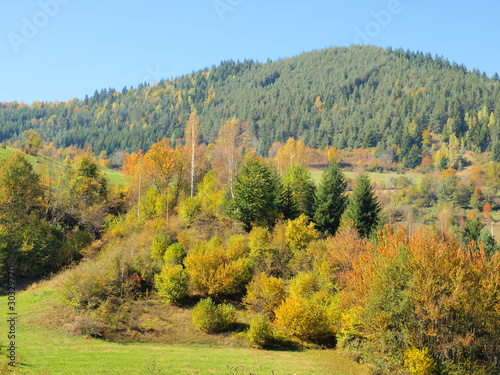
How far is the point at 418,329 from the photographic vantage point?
24156mm

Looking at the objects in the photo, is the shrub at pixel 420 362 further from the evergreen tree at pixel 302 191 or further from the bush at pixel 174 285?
the evergreen tree at pixel 302 191

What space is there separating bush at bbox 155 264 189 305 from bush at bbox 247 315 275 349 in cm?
852

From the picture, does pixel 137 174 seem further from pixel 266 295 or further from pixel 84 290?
pixel 266 295

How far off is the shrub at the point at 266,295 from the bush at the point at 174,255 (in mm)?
8371

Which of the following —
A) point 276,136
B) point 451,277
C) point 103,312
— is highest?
point 276,136

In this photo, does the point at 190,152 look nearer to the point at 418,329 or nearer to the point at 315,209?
the point at 315,209

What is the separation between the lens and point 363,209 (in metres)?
43.8

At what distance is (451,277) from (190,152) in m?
42.9

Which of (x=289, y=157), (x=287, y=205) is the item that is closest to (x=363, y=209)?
(x=287, y=205)

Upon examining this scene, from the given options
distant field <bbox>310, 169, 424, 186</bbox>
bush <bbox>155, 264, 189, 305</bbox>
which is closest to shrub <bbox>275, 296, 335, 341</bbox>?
bush <bbox>155, 264, 189, 305</bbox>

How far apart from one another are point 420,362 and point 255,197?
81.8ft

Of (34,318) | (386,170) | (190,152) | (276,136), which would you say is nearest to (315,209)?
(190,152)

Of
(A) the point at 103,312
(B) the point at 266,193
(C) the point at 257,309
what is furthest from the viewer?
(B) the point at 266,193

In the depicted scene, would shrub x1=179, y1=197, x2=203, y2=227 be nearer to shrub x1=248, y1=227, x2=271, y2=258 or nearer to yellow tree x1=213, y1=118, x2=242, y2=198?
yellow tree x1=213, y1=118, x2=242, y2=198
